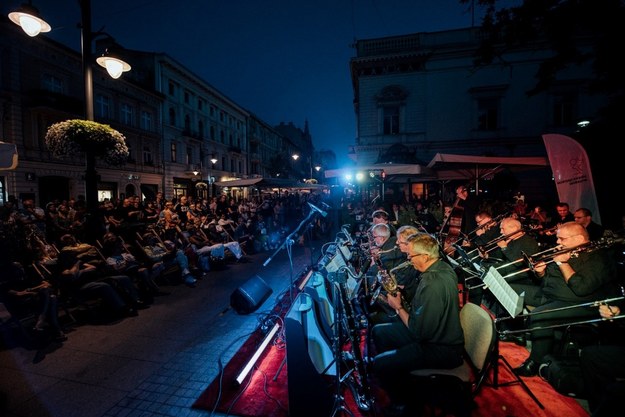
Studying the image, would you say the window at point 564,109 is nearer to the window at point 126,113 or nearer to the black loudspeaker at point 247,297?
the black loudspeaker at point 247,297

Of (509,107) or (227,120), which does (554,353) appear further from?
(227,120)

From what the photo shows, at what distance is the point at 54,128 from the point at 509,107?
73.7 ft

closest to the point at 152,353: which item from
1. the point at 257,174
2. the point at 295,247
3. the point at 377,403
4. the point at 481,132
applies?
the point at 377,403

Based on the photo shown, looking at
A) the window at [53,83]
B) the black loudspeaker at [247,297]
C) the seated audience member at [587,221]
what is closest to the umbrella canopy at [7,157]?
the black loudspeaker at [247,297]

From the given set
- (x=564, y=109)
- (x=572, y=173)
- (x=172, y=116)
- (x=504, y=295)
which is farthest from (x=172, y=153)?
(x=504, y=295)

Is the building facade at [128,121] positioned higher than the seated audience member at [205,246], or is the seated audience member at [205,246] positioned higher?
the building facade at [128,121]

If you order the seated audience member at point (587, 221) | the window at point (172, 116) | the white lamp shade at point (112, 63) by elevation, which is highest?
the window at point (172, 116)

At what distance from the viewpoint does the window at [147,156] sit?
27.1m

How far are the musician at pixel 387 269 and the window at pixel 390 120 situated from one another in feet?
55.9

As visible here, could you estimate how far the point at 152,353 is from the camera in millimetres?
4191

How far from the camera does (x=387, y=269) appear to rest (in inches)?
187

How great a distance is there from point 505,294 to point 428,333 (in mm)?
879

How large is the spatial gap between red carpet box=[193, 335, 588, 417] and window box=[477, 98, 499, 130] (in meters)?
19.6

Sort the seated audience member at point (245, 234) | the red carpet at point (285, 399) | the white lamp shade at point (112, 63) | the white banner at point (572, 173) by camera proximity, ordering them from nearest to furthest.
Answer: the red carpet at point (285, 399) → the white lamp shade at point (112, 63) → the white banner at point (572, 173) → the seated audience member at point (245, 234)
